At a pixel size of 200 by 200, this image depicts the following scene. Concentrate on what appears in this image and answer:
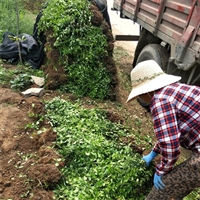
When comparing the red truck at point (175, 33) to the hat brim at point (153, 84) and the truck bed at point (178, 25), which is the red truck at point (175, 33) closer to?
the truck bed at point (178, 25)

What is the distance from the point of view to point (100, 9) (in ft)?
18.3

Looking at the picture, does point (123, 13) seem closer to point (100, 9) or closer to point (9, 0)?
point (100, 9)

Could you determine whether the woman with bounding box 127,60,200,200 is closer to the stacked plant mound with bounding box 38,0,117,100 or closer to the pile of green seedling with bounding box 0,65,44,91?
the stacked plant mound with bounding box 38,0,117,100

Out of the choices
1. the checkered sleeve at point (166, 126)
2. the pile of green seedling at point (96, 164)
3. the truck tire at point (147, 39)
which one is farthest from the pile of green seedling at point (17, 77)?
the checkered sleeve at point (166, 126)

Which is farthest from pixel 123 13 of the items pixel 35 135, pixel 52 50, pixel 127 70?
pixel 35 135

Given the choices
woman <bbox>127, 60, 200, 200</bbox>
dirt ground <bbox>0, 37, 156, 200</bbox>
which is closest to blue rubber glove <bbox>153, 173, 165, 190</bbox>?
woman <bbox>127, 60, 200, 200</bbox>

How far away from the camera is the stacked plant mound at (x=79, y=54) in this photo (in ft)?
15.3

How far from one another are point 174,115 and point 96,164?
1.33m

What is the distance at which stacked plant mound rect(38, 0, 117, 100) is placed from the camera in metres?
4.65

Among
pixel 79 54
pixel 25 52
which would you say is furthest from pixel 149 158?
pixel 25 52

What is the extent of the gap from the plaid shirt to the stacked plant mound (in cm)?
268

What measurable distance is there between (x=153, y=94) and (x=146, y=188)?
1340 millimetres

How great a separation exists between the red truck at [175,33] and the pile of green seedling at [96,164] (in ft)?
4.50

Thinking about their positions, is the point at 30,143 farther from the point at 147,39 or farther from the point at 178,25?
the point at 147,39
